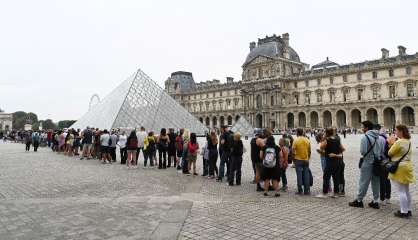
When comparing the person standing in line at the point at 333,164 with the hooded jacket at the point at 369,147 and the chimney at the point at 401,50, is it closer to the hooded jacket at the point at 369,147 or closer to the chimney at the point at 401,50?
the hooded jacket at the point at 369,147

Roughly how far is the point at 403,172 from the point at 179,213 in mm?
3248

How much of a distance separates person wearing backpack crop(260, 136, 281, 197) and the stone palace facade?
4116 cm

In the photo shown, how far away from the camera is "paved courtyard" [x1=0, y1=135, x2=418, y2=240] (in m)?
4.00

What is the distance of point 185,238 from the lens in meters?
3.83

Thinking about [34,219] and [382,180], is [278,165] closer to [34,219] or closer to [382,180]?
[382,180]

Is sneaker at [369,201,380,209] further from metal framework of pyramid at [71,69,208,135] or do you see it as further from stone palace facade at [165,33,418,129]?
stone palace facade at [165,33,418,129]

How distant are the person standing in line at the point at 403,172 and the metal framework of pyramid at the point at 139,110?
16.6 meters

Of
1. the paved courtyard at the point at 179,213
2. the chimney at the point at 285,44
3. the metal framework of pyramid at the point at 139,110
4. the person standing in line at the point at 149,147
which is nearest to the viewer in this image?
the paved courtyard at the point at 179,213

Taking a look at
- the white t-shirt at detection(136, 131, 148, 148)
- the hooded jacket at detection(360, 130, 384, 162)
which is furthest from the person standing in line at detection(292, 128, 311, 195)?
the white t-shirt at detection(136, 131, 148, 148)

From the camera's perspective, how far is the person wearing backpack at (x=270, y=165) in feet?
20.6

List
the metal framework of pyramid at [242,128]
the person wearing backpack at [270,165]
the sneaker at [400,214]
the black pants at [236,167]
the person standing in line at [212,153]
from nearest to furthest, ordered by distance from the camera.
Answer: the sneaker at [400,214], the person wearing backpack at [270,165], the black pants at [236,167], the person standing in line at [212,153], the metal framework of pyramid at [242,128]

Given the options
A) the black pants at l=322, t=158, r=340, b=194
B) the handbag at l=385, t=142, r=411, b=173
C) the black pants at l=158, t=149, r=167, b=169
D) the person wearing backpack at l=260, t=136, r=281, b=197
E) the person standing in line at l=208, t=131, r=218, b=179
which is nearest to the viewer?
the handbag at l=385, t=142, r=411, b=173

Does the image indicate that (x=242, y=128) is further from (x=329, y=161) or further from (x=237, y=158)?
(x=329, y=161)

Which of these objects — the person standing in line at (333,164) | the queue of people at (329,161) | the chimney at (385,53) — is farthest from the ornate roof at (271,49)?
the person standing in line at (333,164)
